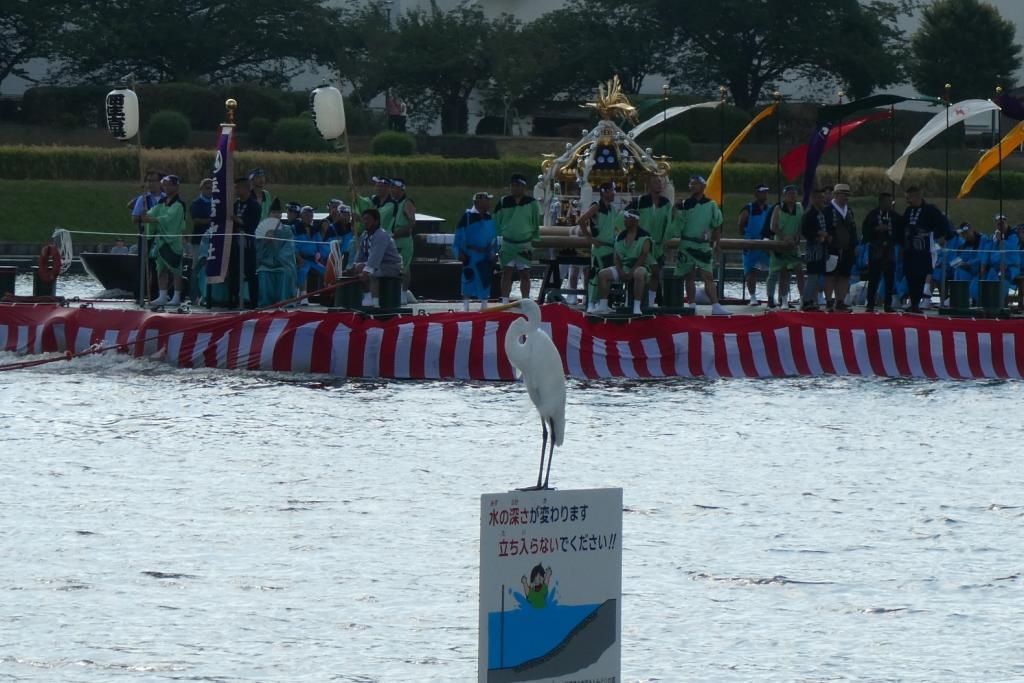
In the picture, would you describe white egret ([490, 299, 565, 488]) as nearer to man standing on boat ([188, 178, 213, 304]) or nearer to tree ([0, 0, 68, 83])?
man standing on boat ([188, 178, 213, 304])

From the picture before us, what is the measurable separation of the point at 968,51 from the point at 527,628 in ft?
226

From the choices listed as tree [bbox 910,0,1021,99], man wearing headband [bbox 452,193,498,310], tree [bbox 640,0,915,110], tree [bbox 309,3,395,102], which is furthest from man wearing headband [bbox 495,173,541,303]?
tree [bbox 640,0,915,110]

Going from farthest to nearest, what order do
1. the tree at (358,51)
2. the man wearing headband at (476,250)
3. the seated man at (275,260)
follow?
the tree at (358,51) < the man wearing headband at (476,250) < the seated man at (275,260)

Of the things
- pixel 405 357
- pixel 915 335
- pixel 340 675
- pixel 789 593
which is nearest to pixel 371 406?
pixel 405 357

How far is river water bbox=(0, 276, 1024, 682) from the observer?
31.8 feet

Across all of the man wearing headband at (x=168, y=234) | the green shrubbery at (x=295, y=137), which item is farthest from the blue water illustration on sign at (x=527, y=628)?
the green shrubbery at (x=295, y=137)

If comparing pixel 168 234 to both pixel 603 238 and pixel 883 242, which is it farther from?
pixel 883 242

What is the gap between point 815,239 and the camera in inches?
884

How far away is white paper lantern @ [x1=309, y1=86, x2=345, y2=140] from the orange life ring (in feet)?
12.3

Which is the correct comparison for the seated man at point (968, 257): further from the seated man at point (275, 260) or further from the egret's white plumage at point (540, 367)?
the egret's white plumage at point (540, 367)

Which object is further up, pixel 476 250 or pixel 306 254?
pixel 476 250

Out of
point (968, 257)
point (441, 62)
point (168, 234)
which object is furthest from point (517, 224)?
point (441, 62)

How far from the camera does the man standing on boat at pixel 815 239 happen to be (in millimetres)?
22375

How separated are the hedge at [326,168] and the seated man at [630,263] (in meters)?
37.8
